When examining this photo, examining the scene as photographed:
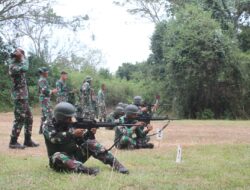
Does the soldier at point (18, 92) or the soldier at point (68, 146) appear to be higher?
the soldier at point (18, 92)

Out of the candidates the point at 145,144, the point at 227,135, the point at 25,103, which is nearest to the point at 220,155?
the point at 145,144

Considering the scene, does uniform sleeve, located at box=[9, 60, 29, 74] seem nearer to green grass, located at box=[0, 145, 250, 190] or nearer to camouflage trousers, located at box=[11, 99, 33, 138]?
camouflage trousers, located at box=[11, 99, 33, 138]

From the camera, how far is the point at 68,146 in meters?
6.66

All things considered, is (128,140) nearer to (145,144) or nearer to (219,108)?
(145,144)

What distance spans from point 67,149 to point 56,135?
0.96ft

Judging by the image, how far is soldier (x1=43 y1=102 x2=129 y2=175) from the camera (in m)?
6.50

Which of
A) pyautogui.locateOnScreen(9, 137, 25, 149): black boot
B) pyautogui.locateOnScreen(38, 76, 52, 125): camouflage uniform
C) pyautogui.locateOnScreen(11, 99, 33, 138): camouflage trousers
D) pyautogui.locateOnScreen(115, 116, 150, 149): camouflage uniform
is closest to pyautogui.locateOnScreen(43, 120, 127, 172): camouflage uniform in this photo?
pyautogui.locateOnScreen(115, 116, 150, 149): camouflage uniform

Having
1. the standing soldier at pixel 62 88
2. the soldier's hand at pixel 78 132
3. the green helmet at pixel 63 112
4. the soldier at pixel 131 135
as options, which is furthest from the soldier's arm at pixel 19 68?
the standing soldier at pixel 62 88

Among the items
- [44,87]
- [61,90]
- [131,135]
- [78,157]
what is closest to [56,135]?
[78,157]

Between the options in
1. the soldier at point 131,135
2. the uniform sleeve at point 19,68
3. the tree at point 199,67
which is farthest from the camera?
the tree at point 199,67

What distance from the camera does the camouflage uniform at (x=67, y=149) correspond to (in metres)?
6.51

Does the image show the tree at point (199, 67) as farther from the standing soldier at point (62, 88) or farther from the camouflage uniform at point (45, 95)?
the camouflage uniform at point (45, 95)

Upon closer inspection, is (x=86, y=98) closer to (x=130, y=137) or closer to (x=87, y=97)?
(x=87, y=97)

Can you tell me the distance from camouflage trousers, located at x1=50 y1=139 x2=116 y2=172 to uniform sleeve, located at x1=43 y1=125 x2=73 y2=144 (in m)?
0.18
